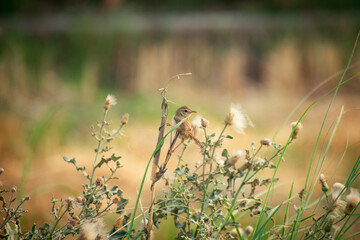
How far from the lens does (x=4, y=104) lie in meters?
3.81

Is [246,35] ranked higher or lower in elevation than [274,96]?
higher

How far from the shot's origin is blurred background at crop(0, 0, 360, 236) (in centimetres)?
402

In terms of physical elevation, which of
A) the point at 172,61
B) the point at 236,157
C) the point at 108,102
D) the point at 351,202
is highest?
the point at 172,61

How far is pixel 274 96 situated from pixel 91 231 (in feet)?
14.1

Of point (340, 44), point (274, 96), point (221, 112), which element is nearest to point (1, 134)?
point (221, 112)

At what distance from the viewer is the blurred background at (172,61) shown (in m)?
4.02

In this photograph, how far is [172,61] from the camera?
17.1ft

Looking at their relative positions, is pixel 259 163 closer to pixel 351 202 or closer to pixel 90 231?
pixel 351 202

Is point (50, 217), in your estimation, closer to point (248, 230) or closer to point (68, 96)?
point (248, 230)

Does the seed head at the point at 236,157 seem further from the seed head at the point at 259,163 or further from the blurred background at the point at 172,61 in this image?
the blurred background at the point at 172,61

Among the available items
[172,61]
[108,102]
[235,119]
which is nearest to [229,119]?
[235,119]

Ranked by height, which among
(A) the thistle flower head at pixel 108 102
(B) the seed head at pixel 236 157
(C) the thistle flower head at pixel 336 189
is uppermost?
(A) the thistle flower head at pixel 108 102

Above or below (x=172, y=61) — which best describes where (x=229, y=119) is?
below

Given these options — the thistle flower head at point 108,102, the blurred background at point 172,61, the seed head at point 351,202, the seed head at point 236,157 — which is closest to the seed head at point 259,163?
the seed head at point 236,157
